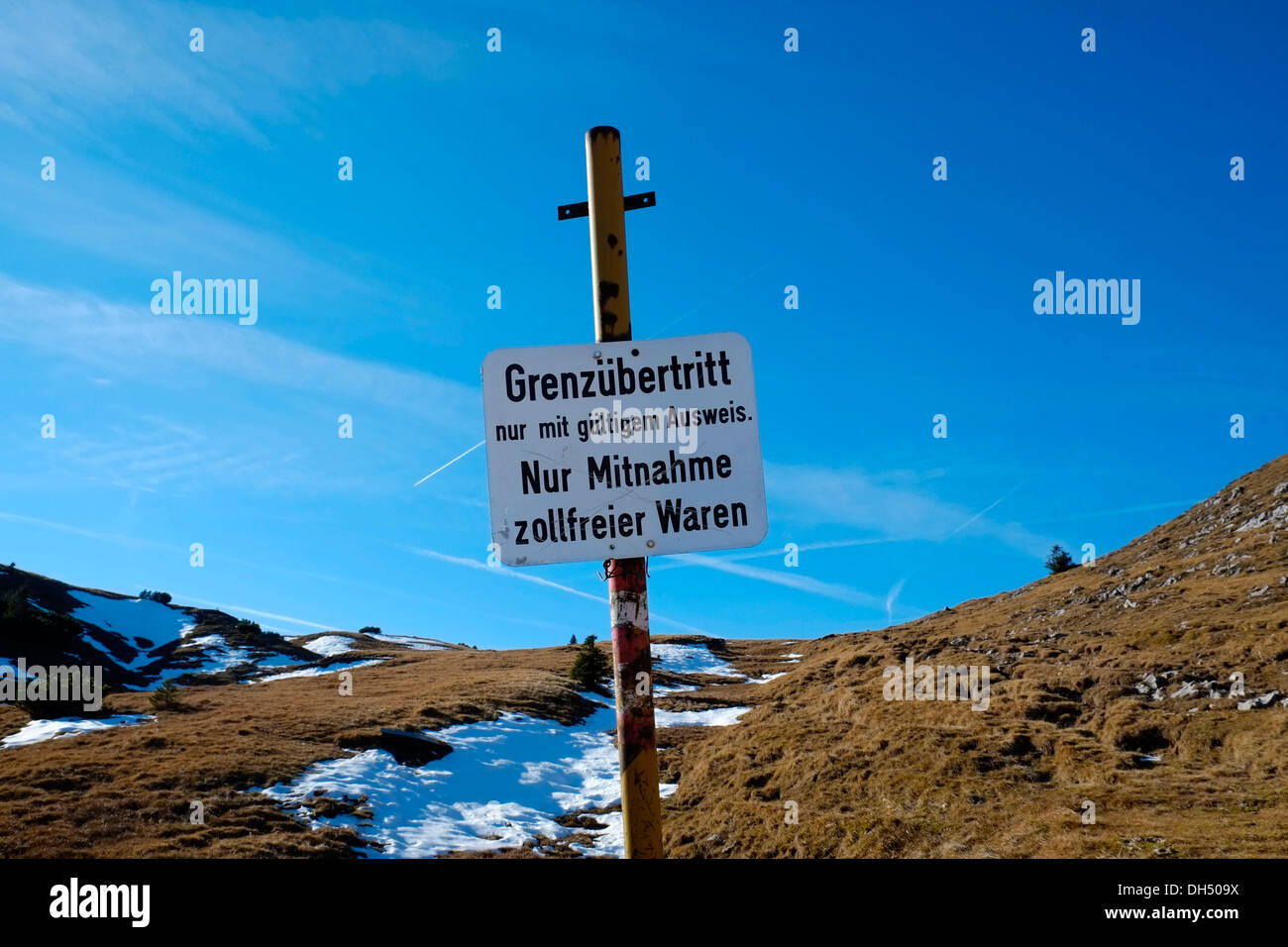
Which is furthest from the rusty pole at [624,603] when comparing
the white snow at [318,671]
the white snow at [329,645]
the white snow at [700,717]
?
the white snow at [329,645]

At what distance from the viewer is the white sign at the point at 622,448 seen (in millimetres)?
3250

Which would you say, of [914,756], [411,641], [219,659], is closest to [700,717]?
[914,756]

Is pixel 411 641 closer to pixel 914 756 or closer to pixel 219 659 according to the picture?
pixel 219 659

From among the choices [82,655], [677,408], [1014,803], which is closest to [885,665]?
[1014,803]

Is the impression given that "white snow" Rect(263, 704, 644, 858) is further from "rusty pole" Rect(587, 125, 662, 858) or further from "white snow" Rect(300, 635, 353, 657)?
"white snow" Rect(300, 635, 353, 657)

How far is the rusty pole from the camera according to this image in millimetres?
3096

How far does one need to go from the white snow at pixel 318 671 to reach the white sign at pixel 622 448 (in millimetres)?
52536

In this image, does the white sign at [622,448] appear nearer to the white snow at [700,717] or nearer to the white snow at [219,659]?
the white snow at [700,717]

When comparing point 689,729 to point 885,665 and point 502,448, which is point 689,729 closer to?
point 885,665

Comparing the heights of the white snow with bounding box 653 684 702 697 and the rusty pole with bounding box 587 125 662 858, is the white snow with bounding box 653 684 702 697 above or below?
below

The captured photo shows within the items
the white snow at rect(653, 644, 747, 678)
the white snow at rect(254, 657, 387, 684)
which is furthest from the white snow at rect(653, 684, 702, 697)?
the white snow at rect(254, 657, 387, 684)

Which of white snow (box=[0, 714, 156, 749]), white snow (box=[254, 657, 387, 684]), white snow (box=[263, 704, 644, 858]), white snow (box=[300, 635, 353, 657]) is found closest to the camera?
white snow (box=[263, 704, 644, 858])

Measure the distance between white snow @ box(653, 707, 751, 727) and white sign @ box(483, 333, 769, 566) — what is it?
27813mm

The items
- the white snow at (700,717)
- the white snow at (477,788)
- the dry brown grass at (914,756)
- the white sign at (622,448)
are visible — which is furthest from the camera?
the white snow at (700,717)
